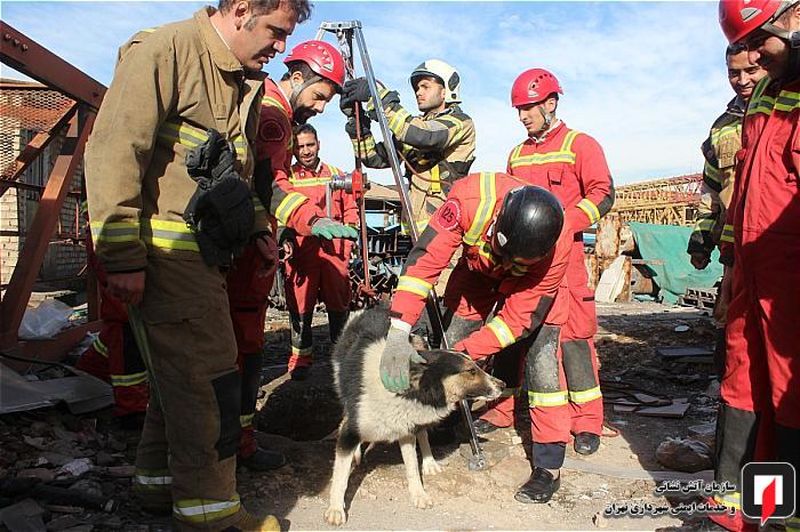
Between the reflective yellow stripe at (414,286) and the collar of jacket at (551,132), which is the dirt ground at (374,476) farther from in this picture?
the collar of jacket at (551,132)

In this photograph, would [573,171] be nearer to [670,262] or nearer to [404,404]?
[404,404]

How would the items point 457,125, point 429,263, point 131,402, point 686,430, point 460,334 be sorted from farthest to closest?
point 457,125
point 686,430
point 460,334
point 131,402
point 429,263

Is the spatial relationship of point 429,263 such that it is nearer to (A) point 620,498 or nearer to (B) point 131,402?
(A) point 620,498

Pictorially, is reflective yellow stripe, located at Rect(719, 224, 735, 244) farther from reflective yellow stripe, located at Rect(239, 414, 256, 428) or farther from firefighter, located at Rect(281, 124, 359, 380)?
firefighter, located at Rect(281, 124, 359, 380)

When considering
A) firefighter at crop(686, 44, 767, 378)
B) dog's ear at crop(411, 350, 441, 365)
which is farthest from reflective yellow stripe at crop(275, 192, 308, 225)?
firefighter at crop(686, 44, 767, 378)

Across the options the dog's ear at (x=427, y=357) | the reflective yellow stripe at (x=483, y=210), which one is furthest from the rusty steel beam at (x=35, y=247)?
the reflective yellow stripe at (x=483, y=210)

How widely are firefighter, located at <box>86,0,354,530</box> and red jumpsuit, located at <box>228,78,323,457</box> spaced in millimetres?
811

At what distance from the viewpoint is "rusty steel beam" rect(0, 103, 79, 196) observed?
467 centimetres

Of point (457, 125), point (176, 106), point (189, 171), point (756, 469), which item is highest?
point (457, 125)

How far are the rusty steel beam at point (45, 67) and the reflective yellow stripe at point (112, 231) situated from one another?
7.43 ft

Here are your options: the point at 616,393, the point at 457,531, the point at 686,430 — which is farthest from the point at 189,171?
the point at 616,393

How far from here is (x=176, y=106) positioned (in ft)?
7.86

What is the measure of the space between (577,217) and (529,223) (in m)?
1.43

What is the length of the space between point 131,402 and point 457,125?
3.42 metres
